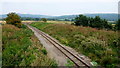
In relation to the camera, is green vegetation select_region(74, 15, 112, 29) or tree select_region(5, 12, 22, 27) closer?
tree select_region(5, 12, 22, 27)

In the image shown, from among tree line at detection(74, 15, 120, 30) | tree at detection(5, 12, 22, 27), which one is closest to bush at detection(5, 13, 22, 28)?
tree at detection(5, 12, 22, 27)

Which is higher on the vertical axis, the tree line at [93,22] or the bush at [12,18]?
the bush at [12,18]

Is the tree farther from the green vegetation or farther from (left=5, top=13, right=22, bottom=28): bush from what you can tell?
the green vegetation

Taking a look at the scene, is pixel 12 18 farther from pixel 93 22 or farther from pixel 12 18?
pixel 93 22

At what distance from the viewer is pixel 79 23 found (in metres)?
51.8

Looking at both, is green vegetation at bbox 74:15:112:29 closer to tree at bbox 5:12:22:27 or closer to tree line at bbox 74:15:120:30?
tree line at bbox 74:15:120:30

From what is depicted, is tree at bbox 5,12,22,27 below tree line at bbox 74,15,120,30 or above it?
above

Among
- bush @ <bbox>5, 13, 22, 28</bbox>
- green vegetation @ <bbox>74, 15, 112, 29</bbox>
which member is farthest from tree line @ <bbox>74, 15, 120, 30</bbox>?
bush @ <bbox>5, 13, 22, 28</bbox>

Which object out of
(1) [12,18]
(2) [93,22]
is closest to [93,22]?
(2) [93,22]

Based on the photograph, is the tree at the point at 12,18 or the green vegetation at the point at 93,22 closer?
the tree at the point at 12,18

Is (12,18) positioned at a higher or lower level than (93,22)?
higher

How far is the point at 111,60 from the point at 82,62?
5.15 ft

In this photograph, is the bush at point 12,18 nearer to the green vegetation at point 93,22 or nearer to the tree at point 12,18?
the tree at point 12,18

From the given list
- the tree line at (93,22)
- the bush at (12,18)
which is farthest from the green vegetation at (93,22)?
the bush at (12,18)
